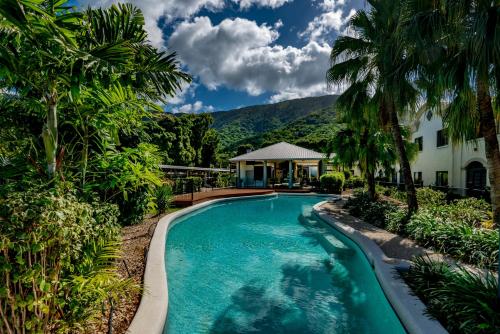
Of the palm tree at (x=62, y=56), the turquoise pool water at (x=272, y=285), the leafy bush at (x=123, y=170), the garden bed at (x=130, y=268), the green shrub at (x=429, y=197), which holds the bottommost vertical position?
the turquoise pool water at (x=272, y=285)

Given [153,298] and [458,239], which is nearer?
[153,298]

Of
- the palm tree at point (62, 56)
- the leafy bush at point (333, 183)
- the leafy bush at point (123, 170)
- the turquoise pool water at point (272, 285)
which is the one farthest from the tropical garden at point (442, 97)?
the leafy bush at point (333, 183)

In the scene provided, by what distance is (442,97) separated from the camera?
6.44 m

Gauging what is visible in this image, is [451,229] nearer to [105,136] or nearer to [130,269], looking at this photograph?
[130,269]

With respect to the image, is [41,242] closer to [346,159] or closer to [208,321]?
[208,321]

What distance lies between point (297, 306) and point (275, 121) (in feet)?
322

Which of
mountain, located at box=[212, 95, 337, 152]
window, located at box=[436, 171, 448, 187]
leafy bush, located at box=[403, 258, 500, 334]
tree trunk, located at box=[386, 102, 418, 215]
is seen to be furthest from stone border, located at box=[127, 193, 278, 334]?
mountain, located at box=[212, 95, 337, 152]

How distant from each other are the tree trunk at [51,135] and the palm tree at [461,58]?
6856mm

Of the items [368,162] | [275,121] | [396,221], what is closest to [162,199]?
[396,221]

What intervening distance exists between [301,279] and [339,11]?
976 centimetres

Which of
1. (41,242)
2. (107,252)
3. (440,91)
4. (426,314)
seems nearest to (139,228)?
(107,252)

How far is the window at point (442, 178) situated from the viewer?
18317mm

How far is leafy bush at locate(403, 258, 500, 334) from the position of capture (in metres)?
3.14

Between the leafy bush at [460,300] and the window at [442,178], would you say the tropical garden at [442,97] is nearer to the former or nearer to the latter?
the leafy bush at [460,300]
